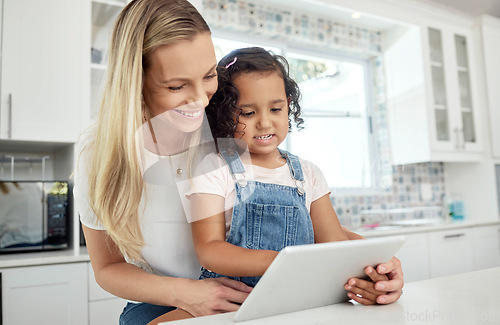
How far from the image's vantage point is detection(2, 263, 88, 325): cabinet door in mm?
1388

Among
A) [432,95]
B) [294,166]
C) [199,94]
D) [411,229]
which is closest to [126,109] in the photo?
[199,94]

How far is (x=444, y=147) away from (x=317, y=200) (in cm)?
216

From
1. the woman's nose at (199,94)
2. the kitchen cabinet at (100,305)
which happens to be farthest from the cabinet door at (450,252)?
the woman's nose at (199,94)

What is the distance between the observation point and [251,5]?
→ 238 cm

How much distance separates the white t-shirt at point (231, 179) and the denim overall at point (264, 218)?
0.01 metres

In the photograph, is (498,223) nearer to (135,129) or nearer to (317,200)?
(317,200)

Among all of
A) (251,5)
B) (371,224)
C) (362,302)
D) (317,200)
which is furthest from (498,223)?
(362,302)

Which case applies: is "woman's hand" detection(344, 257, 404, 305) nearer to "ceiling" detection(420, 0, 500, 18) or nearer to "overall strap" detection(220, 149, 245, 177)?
"overall strap" detection(220, 149, 245, 177)

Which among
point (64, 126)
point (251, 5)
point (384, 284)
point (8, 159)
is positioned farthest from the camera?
point (251, 5)

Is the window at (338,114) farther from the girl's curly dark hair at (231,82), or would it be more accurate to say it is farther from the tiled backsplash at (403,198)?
the girl's curly dark hair at (231,82)

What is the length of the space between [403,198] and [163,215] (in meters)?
2.48

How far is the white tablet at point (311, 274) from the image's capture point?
0.41 m

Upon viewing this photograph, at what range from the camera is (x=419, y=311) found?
1.59ft

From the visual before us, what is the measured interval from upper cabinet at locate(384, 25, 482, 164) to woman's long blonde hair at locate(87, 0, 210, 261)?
90.8 inches
